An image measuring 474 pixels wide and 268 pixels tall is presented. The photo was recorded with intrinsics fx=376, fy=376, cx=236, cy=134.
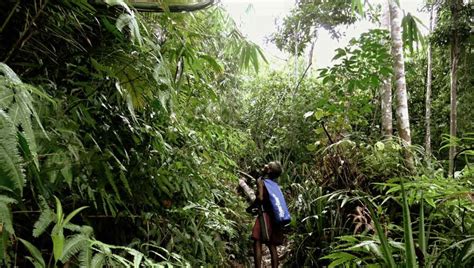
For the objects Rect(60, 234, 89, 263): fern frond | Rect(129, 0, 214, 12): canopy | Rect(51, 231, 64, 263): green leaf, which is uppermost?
Rect(129, 0, 214, 12): canopy

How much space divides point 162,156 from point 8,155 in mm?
1238

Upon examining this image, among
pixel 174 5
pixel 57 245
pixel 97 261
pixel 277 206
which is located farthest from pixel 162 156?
pixel 277 206

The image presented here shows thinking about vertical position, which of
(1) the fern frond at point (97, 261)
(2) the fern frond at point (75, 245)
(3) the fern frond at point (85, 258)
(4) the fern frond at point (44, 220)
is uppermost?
(4) the fern frond at point (44, 220)

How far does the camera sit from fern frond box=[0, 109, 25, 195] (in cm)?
78

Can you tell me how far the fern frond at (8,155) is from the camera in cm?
78

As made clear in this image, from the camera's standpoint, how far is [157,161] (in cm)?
208

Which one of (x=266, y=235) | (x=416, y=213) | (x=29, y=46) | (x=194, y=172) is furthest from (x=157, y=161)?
(x=416, y=213)

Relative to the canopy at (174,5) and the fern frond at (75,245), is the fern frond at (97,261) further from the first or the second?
the canopy at (174,5)

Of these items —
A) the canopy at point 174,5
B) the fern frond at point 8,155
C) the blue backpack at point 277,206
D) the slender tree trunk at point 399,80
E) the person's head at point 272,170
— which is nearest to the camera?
the fern frond at point 8,155

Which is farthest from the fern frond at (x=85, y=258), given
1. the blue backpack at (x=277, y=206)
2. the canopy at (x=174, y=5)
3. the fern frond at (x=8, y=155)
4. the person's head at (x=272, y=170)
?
the person's head at (x=272, y=170)

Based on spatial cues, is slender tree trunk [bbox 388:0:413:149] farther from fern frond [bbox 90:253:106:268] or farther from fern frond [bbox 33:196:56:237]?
fern frond [bbox 33:196:56:237]

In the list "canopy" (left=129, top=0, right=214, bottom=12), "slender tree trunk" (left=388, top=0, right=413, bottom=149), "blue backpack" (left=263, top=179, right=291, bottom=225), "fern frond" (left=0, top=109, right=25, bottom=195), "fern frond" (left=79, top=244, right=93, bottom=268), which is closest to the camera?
"fern frond" (left=0, top=109, right=25, bottom=195)

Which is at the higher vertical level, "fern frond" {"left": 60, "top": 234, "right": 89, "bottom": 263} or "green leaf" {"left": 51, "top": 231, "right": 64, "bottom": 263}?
"green leaf" {"left": 51, "top": 231, "right": 64, "bottom": 263}

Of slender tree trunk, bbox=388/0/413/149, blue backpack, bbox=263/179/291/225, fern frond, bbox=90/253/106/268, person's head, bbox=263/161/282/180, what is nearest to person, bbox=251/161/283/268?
blue backpack, bbox=263/179/291/225
